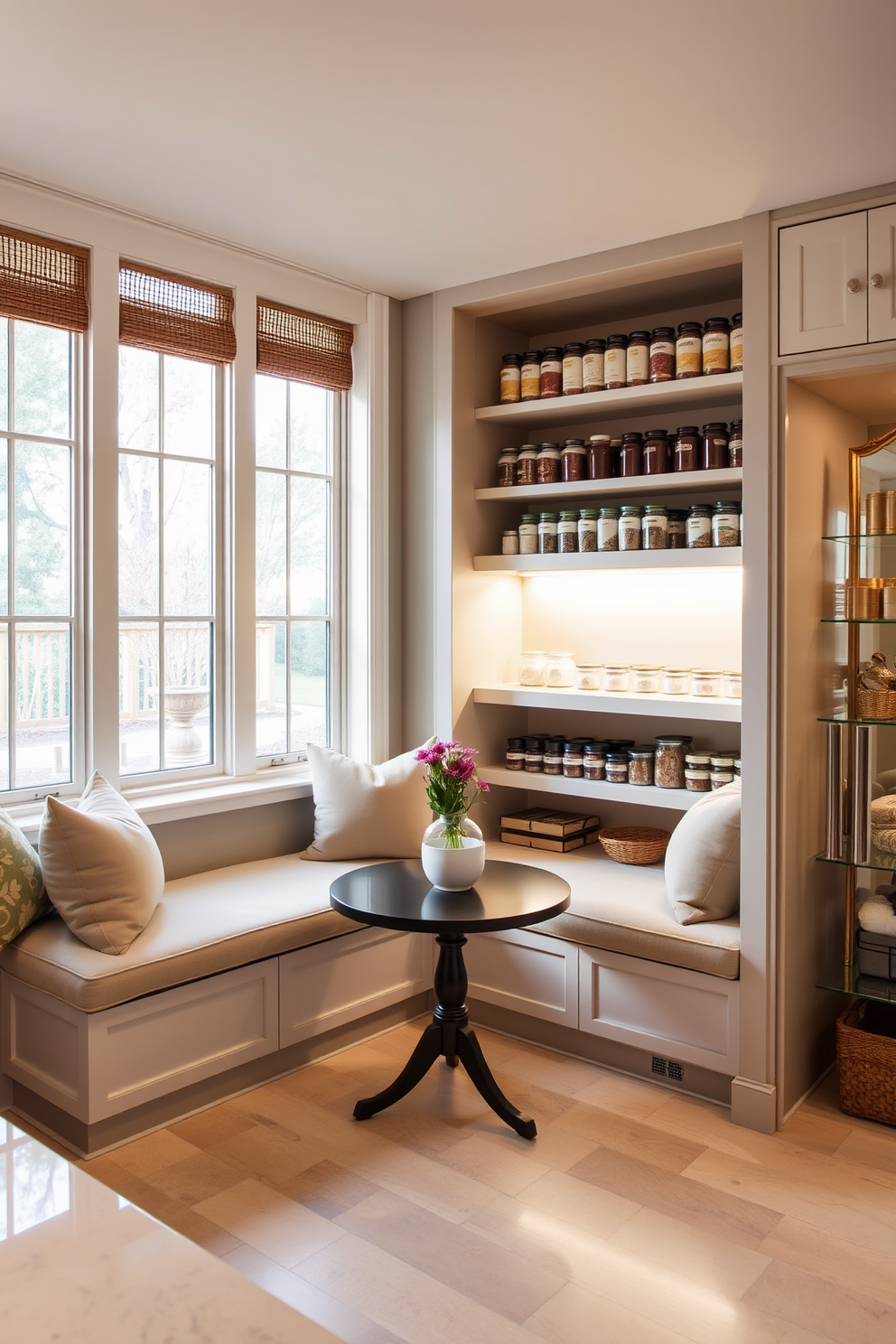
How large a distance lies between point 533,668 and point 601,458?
0.86 metres

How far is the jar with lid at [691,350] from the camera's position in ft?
10.5

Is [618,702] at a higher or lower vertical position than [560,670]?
lower

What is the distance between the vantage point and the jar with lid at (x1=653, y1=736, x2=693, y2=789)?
131 inches

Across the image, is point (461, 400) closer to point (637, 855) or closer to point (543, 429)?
point (543, 429)

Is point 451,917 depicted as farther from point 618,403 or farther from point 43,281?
point 43,281

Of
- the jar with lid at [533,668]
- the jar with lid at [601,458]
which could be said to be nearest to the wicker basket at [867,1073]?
the jar with lid at [533,668]

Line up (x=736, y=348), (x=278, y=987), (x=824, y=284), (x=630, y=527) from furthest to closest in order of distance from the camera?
(x=630, y=527) → (x=736, y=348) → (x=278, y=987) → (x=824, y=284)

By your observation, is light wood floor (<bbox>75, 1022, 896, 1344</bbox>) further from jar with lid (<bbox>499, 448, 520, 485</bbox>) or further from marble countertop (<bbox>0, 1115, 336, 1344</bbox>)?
jar with lid (<bbox>499, 448, 520, 485</bbox>)

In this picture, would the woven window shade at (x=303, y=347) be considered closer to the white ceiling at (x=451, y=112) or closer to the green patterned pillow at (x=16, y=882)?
the white ceiling at (x=451, y=112)

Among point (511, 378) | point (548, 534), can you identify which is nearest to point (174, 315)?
point (511, 378)

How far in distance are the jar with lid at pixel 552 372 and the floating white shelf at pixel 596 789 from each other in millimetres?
1417

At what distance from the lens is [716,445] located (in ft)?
10.5

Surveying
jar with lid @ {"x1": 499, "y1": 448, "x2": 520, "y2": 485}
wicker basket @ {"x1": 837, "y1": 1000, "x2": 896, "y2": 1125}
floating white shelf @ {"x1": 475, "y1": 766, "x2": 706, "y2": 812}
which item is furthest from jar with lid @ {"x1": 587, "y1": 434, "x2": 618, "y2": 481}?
wicker basket @ {"x1": 837, "y1": 1000, "x2": 896, "y2": 1125}

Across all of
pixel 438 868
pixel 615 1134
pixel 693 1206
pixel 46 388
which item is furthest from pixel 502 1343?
pixel 46 388
